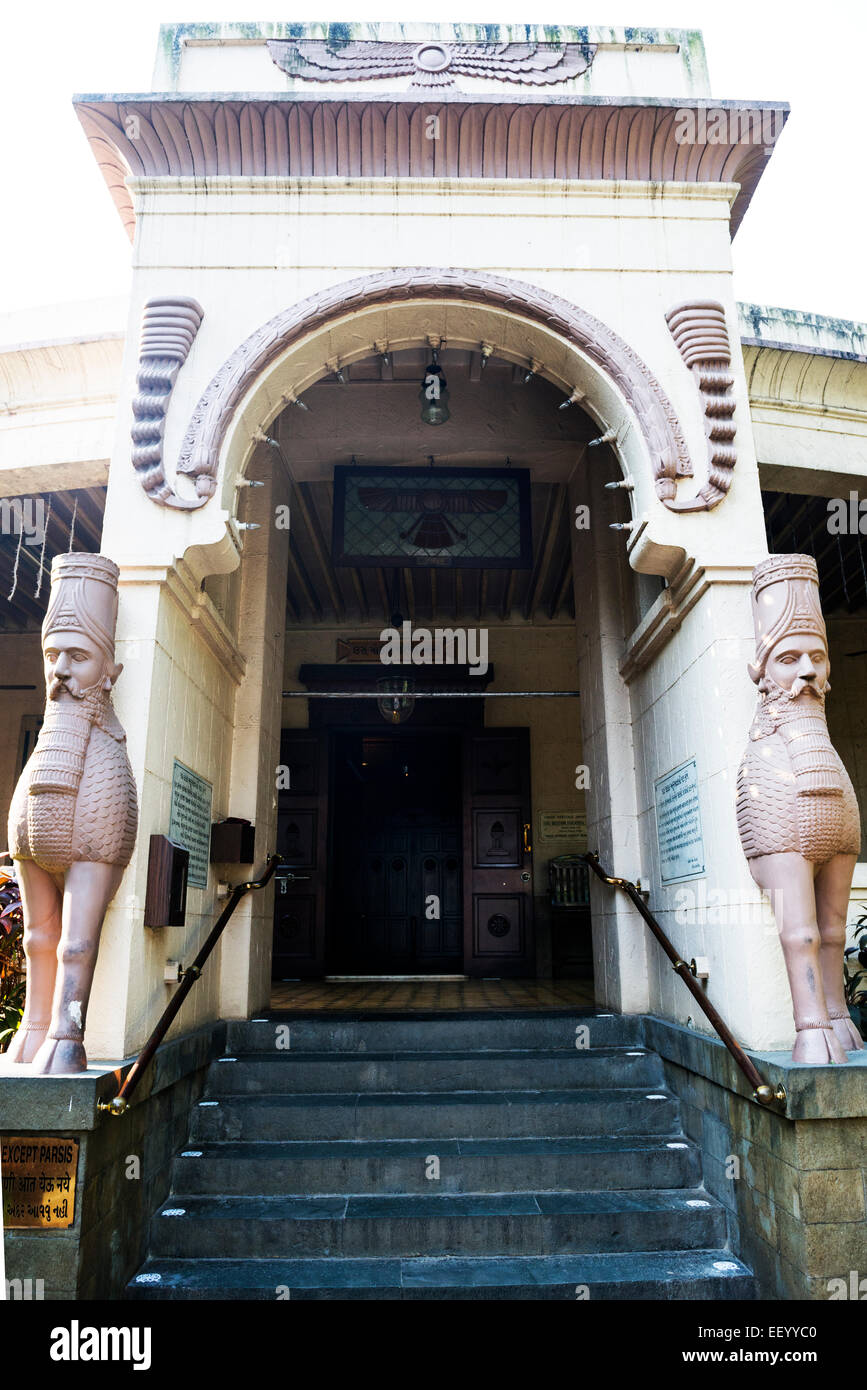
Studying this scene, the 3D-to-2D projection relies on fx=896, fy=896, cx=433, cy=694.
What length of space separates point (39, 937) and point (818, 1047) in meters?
2.86

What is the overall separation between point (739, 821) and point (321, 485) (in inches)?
180

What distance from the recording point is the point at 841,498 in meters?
5.75

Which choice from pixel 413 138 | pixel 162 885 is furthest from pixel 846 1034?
pixel 413 138

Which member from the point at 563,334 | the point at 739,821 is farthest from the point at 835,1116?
the point at 563,334

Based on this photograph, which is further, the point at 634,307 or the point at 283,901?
the point at 283,901

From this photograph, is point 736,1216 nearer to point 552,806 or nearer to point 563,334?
point 563,334

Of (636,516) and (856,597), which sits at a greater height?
(856,597)

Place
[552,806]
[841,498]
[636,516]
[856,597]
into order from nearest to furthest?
1. [636,516]
2. [841,498]
3. [856,597]
4. [552,806]

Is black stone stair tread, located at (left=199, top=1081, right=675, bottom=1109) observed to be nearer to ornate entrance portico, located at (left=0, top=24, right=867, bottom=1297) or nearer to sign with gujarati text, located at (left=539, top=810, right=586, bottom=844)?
ornate entrance portico, located at (left=0, top=24, right=867, bottom=1297)

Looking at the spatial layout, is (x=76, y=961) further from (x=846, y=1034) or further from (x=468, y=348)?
(x=468, y=348)

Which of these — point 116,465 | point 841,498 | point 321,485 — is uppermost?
point 321,485

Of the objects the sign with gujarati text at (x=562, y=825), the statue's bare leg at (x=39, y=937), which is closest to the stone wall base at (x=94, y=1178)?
the statue's bare leg at (x=39, y=937)

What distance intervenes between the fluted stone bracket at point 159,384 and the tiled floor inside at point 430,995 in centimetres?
339
